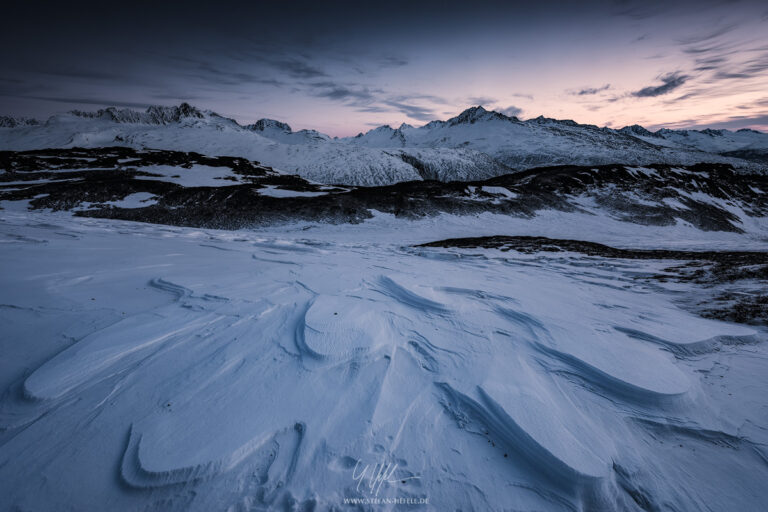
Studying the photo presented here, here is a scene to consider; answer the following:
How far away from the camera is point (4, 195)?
74.8ft

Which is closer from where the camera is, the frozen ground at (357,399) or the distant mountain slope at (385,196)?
the frozen ground at (357,399)

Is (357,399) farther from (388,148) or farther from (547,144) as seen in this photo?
(547,144)

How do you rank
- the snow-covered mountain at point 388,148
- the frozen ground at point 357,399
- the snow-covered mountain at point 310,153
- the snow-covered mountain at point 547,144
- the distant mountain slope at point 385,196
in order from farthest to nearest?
the snow-covered mountain at point 547,144 < the snow-covered mountain at point 388,148 < the snow-covered mountain at point 310,153 < the distant mountain slope at point 385,196 < the frozen ground at point 357,399

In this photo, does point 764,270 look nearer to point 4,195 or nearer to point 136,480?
point 136,480

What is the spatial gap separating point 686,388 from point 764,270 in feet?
23.0

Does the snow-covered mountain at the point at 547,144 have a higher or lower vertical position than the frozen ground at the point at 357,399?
higher

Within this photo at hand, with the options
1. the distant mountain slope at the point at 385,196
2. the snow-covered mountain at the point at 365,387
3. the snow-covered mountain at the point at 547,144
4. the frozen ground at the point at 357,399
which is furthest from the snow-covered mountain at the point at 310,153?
the frozen ground at the point at 357,399

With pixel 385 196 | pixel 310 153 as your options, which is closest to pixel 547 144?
pixel 310 153

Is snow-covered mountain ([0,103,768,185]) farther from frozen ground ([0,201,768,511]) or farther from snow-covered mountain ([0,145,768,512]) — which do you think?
frozen ground ([0,201,768,511])

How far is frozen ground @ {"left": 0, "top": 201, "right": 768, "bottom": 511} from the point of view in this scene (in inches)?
77.7

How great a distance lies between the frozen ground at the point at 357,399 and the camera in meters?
1.97

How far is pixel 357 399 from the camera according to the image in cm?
268

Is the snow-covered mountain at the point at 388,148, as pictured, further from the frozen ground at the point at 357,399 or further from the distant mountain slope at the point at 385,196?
the frozen ground at the point at 357,399

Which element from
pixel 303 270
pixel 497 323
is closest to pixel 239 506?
pixel 497 323
